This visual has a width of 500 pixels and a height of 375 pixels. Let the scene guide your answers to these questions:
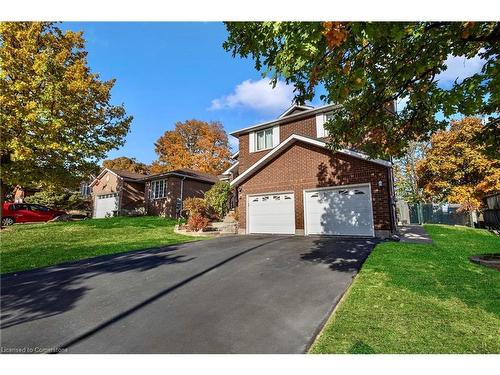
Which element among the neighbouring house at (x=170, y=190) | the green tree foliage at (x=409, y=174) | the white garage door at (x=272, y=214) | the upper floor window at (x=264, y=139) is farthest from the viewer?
the green tree foliage at (x=409, y=174)

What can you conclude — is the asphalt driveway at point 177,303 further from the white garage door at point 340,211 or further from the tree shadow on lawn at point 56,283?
the white garage door at point 340,211

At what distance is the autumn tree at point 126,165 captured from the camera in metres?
42.2

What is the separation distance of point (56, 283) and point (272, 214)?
10162 mm

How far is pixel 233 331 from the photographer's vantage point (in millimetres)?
3615

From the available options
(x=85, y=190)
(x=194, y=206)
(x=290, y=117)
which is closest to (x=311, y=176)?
(x=290, y=117)

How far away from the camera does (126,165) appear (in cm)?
4228

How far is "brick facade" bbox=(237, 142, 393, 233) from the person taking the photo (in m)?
10.9

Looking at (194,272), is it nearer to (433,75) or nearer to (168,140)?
(433,75)

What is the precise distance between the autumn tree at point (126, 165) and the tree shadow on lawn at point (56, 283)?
36267mm

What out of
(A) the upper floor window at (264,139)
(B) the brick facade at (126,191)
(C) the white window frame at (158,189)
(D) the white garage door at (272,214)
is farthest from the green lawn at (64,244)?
(B) the brick facade at (126,191)

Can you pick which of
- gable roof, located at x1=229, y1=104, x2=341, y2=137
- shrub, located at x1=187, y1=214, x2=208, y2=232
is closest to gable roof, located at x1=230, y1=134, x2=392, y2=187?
gable roof, located at x1=229, y1=104, x2=341, y2=137

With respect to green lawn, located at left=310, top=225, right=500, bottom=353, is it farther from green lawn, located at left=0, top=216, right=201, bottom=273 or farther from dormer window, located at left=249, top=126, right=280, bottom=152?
dormer window, located at left=249, top=126, right=280, bottom=152
